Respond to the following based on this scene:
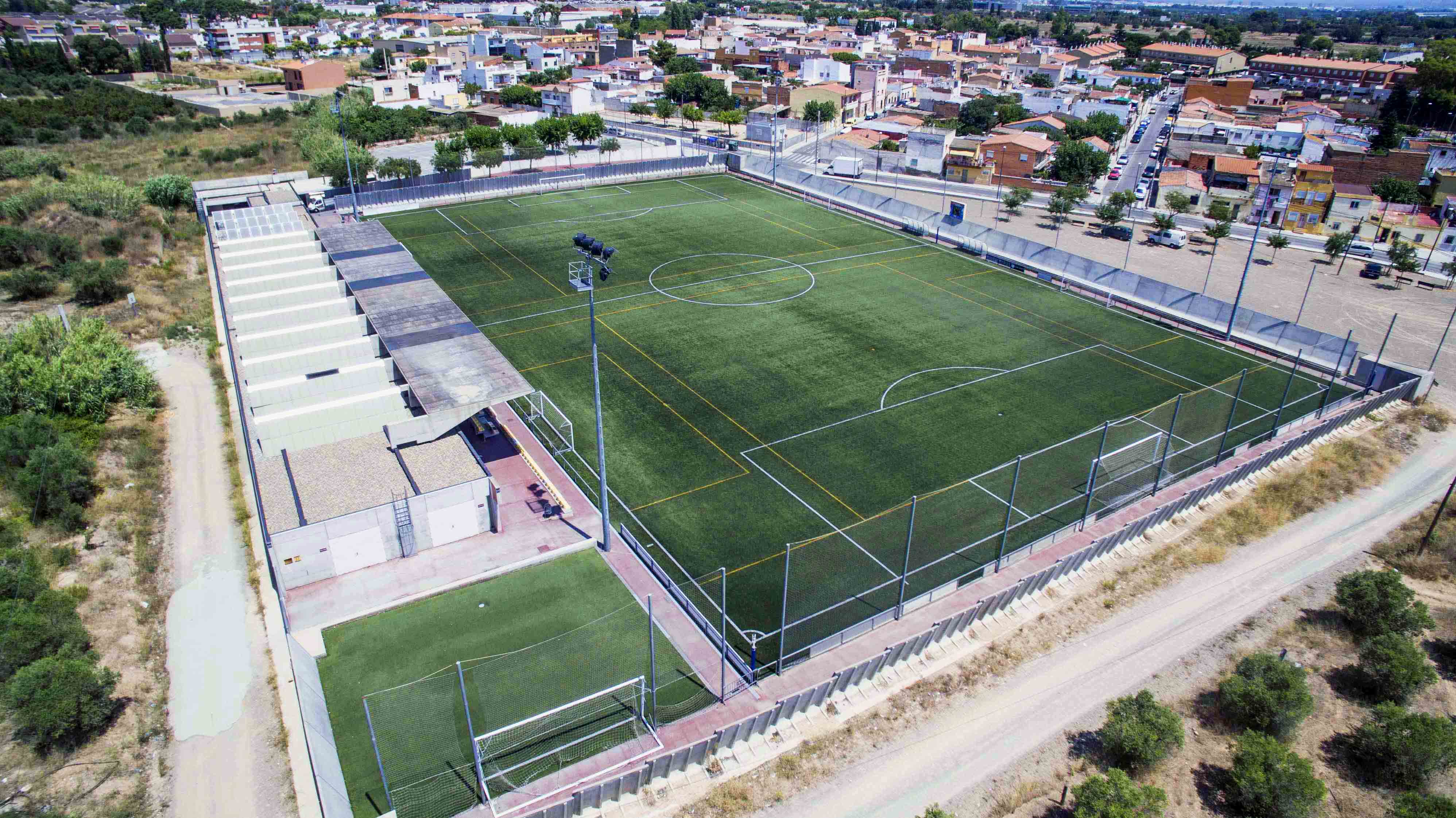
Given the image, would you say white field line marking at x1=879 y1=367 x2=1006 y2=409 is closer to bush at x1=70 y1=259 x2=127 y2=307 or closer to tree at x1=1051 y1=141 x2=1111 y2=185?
bush at x1=70 y1=259 x2=127 y2=307

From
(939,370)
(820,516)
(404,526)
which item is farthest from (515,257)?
(820,516)

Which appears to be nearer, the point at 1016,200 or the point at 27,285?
the point at 27,285

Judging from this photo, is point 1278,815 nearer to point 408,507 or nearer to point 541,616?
point 541,616

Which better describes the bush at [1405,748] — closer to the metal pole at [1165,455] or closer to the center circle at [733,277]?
the metal pole at [1165,455]

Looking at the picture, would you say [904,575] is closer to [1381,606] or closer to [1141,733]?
[1141,733]

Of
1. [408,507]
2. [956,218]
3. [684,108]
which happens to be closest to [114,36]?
[684,108]

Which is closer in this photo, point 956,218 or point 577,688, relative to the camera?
point 577,688

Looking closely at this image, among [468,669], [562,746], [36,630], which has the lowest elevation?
[562,746]
